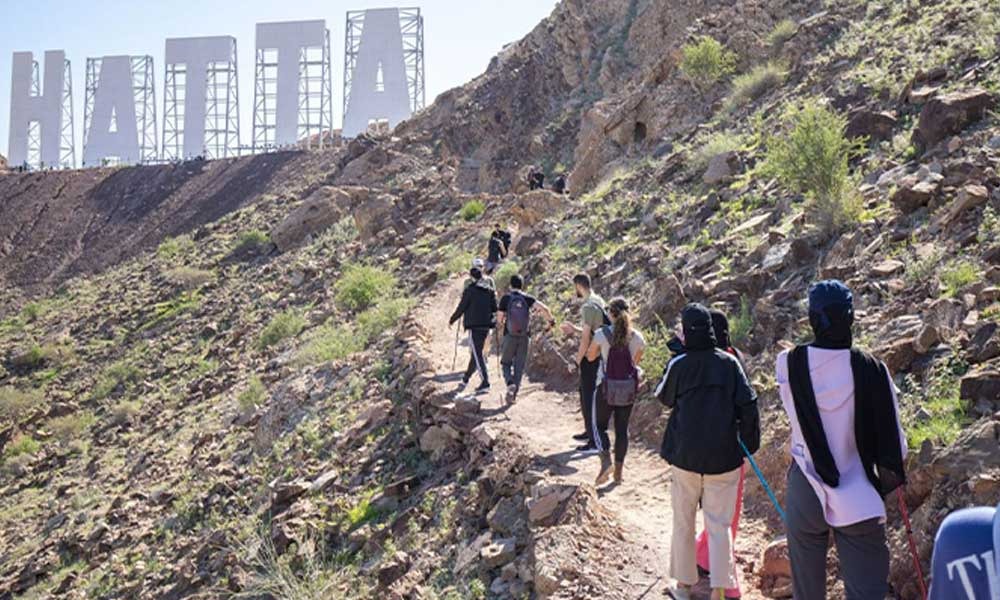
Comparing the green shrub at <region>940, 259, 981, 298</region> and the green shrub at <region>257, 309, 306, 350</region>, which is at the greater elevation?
the green shrub at <region>940, 259, 981, 298</region>

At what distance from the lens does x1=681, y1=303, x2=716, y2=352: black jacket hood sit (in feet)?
14.8

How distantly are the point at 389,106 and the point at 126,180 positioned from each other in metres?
14.9

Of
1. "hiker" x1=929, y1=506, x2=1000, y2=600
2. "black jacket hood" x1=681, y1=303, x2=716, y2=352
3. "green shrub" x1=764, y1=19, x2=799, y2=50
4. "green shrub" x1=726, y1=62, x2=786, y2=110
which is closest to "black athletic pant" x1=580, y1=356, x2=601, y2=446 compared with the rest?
"black jacket hood" x1=681, y1=303, x2=716, y2=352

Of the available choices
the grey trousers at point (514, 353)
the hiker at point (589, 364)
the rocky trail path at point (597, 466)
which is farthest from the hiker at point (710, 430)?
the grey trousers at point (514, 353)

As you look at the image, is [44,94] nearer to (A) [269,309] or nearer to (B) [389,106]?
(B) [389,106]

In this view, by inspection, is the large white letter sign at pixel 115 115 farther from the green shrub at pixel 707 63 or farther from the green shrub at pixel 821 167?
the green shrub at pixel 821 167

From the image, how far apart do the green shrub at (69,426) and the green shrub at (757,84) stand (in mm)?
15032

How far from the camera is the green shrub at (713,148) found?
45.2 ft

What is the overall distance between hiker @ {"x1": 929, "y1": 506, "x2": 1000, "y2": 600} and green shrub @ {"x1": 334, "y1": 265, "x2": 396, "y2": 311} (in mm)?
17001

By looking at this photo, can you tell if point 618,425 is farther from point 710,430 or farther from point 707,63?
point 707,63

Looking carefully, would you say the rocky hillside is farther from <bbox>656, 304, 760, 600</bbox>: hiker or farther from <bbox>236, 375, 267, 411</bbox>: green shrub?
<bbox>656, 304, 760, 600</bbox>: hiker

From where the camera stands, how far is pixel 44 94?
1959 inches

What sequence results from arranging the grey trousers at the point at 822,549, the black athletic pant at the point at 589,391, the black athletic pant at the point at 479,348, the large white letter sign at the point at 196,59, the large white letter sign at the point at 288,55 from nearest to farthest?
the grey trousers at the point at 822,549
the black athletic pant at the point at 589,391
the black athletic pant at the point at 479,348
the large white letter sign at the point at 288,55
the large white letter sign at the point at 196,59

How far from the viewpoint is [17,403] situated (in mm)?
21078
